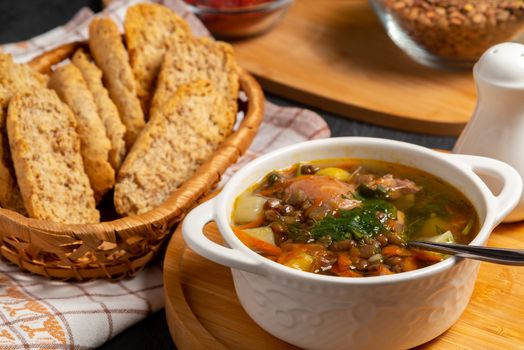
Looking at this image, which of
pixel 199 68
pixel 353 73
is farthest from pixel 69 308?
pixel 353 73

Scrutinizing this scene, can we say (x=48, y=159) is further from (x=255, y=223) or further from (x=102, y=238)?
(x=255, y=223)

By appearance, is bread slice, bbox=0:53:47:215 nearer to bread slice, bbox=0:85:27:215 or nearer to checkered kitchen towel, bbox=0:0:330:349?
bread slice, bbox=0:85:27:215

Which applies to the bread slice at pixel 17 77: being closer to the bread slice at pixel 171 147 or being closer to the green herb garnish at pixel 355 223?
the bread slice at pixel 171 147

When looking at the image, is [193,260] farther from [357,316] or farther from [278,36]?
[278,36]

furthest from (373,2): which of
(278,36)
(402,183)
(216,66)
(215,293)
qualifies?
(215,293)

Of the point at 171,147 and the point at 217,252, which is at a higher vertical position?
the point at 217,252

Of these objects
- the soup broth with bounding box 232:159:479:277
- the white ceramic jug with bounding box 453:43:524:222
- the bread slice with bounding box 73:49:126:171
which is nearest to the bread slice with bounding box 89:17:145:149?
the bread slice with bounding box 73:49:126:171

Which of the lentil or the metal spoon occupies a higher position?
the metal spoon
